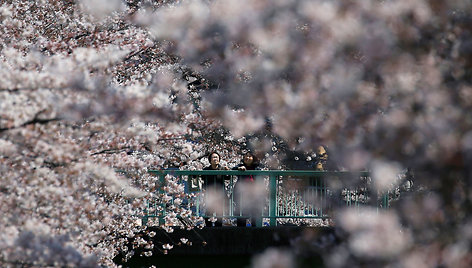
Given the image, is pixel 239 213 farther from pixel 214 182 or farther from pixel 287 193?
pixel 287 193

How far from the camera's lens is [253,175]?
1148 centimetres

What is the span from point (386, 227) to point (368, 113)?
590 mm

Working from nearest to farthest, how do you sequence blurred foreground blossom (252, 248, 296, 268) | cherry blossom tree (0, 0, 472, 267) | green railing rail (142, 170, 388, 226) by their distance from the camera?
cherry blossom tree (0, 0, 472, 267)
blurred foreground blossom (252, 248, 296, 268)
green railing rail (142, 170, 388, 226)

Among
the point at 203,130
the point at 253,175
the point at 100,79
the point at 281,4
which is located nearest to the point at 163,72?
the point at 253,175

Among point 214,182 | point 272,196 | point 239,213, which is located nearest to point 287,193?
point 272,196

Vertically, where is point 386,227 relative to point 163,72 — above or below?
below

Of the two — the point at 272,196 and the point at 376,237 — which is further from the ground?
the point at 272,196

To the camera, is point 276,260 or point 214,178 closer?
point 276,260

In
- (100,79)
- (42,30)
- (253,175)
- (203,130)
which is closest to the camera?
(100,79)

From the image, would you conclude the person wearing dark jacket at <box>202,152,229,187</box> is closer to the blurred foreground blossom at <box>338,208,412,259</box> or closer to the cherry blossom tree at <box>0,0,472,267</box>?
the cherry blossom tree at <box>0,0,472,267</box>

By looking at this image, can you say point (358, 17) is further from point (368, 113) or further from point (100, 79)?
point (100, 79)

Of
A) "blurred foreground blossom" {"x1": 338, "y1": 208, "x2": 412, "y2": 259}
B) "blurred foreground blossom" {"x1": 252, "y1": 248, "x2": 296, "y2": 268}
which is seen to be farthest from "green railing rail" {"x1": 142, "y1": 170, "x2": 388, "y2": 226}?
"blurred foreground blossom" {"x1": 338, "y1": 208, "x2": 412, "y2": 259}

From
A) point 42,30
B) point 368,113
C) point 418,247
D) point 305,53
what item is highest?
point 42,30

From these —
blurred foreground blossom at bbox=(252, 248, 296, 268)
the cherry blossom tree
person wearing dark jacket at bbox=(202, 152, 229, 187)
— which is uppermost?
person wearing dark jacket at bbox=(202, 152, 229, 187)
